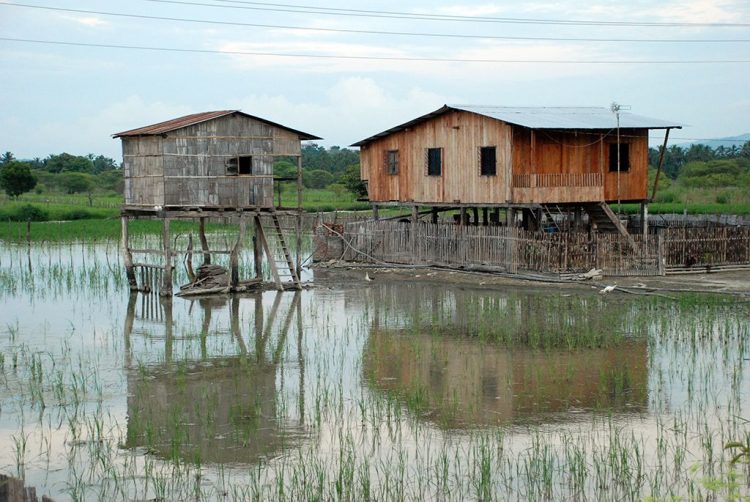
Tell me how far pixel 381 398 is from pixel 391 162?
65.5 feet

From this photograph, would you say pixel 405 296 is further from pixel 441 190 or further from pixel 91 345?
pixel 91 345

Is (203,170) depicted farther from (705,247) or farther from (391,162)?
(705,247)

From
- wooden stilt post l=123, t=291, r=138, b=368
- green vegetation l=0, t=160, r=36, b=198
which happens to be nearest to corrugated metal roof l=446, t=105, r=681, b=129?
wooden stilt post l=123, t=291, r=138, b=368

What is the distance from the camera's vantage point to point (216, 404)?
14.3m

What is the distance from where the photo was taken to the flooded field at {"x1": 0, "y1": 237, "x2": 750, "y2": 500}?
10797mm

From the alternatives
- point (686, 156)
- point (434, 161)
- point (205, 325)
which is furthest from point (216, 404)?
point (686, 156)

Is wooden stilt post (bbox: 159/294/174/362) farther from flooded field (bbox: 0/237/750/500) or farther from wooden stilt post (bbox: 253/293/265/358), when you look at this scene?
wooden stilt post (bbox: 253/293/265/358)

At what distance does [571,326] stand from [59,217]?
3587cm

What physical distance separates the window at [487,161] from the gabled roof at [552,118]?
1.07m

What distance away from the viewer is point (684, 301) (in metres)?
22.6

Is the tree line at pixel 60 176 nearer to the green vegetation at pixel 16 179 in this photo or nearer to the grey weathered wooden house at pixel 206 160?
the green vegetation at pixel 16 179

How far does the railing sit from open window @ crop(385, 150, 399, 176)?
5.86 meters

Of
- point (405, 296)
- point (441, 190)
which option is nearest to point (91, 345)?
point (405, 296)

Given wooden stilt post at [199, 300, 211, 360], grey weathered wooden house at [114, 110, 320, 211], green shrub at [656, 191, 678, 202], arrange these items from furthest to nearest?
green shrub at [656, 191, 678, 202] < grey weathered wooden house at [114, 110, 320, 211] < wooden stilt post at [199, 300, 211, 360]
